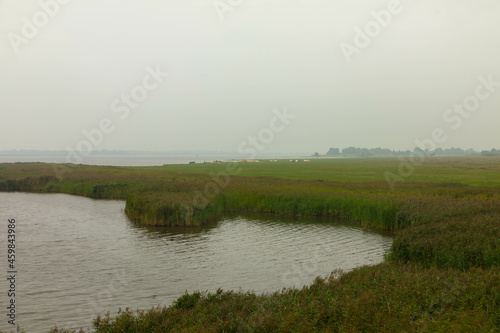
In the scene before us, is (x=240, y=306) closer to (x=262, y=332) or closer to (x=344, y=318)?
(x=262, y=332)

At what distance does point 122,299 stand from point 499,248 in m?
A: 14.9

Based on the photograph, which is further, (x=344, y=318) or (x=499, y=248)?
(x=499, y=248)

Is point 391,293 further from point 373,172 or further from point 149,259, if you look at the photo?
point 373,172

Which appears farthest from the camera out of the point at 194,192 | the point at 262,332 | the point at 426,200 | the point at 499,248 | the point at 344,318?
the point at 194,192

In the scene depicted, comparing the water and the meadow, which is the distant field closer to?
the meadow

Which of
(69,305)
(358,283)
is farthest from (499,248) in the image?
(69,305)

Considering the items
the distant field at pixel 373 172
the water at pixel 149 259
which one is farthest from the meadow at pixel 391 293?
the distant field at pixel 373 172

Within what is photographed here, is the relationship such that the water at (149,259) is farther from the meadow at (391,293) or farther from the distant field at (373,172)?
the distant field at (373,172)

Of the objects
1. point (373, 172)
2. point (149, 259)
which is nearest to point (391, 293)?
point (149, 259)

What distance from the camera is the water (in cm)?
1352

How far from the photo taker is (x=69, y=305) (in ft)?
42.8

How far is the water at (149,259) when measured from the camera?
13523 mm

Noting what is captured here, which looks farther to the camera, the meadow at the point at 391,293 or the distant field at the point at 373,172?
the distant field at the point at 373,172

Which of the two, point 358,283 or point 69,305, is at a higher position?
point 358,283
